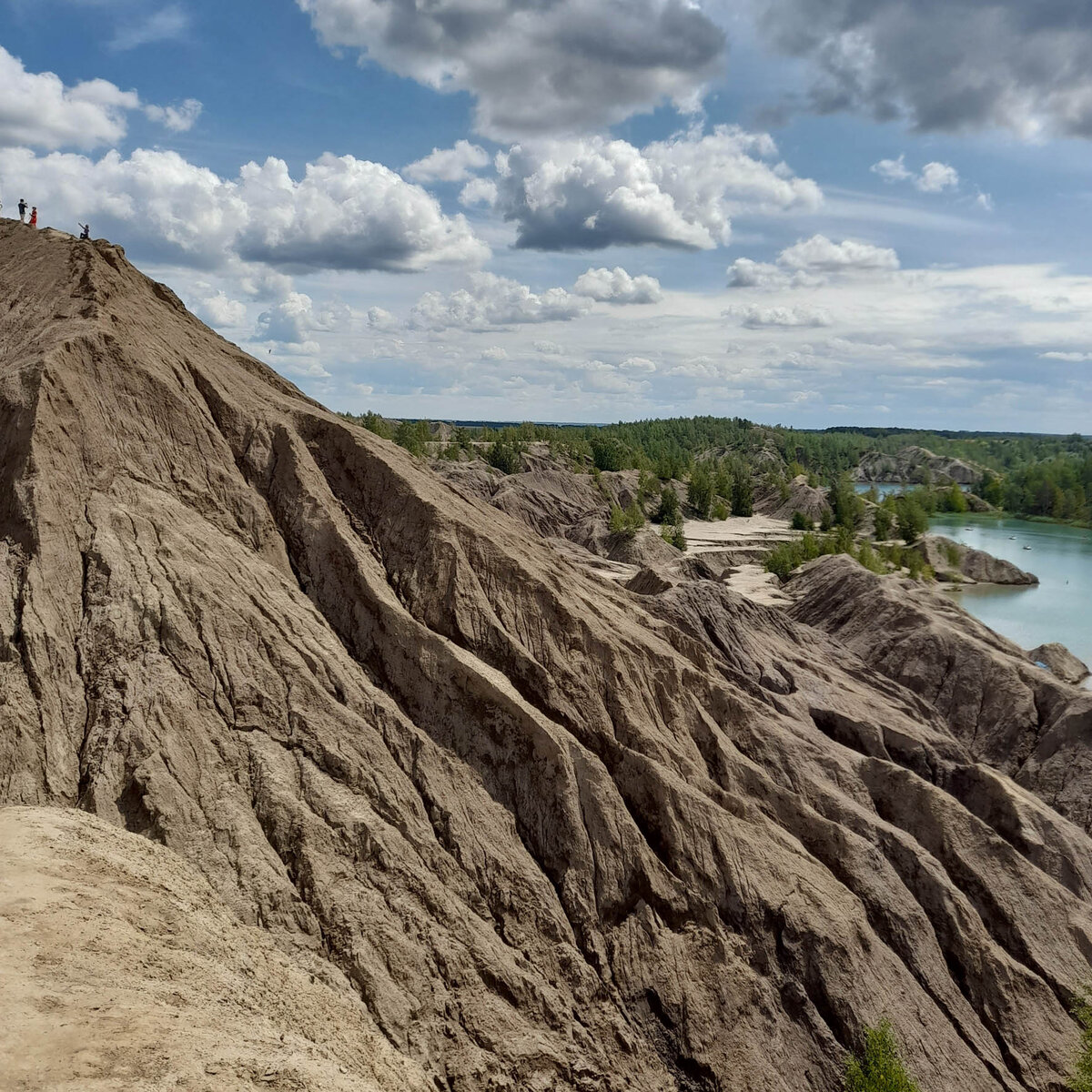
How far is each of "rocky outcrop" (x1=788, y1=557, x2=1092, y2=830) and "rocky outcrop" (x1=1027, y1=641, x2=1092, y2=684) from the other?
13.0 ft

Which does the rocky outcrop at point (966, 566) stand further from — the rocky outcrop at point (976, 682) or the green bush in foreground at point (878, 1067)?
the green bush in foreground at point (878, 1067)

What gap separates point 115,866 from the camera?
42.9 ft

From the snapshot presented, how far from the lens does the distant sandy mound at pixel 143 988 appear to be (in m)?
9.55

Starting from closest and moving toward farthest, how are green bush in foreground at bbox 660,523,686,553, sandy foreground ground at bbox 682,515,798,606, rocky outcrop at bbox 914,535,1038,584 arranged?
sandy foreground ground at bbox 682,515,798,606 < rocky outcrop at bbox 914,535,1038,584 < green bush in foreground at bbox 660,523,686,553

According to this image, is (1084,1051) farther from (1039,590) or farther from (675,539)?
(1039,590)

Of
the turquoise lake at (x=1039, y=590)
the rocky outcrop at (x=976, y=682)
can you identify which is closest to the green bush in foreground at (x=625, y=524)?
the rocky outcrop at (x=976, y=682)

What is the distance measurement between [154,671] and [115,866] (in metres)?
4.27

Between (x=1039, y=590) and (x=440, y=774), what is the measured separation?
87.2 m

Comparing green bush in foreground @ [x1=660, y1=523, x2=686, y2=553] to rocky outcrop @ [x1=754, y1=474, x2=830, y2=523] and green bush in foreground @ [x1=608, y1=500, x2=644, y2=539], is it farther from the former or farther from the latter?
rocky outcrop @ [x1=754, y1=474, x2=830, y2=523]

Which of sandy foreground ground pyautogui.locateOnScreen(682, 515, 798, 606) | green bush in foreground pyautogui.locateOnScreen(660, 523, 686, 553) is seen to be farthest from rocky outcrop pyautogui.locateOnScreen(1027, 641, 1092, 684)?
green bush in foreground pyautogui.locateOnScreen(660, 523, 686, 553)

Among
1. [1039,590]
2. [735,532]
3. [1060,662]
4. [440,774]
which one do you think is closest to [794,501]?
[735,532]

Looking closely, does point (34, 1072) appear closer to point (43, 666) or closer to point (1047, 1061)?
point (43, 666)

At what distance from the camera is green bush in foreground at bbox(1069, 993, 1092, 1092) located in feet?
63.9

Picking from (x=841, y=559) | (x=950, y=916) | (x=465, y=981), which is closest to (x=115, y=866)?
(x=465, y=981)
